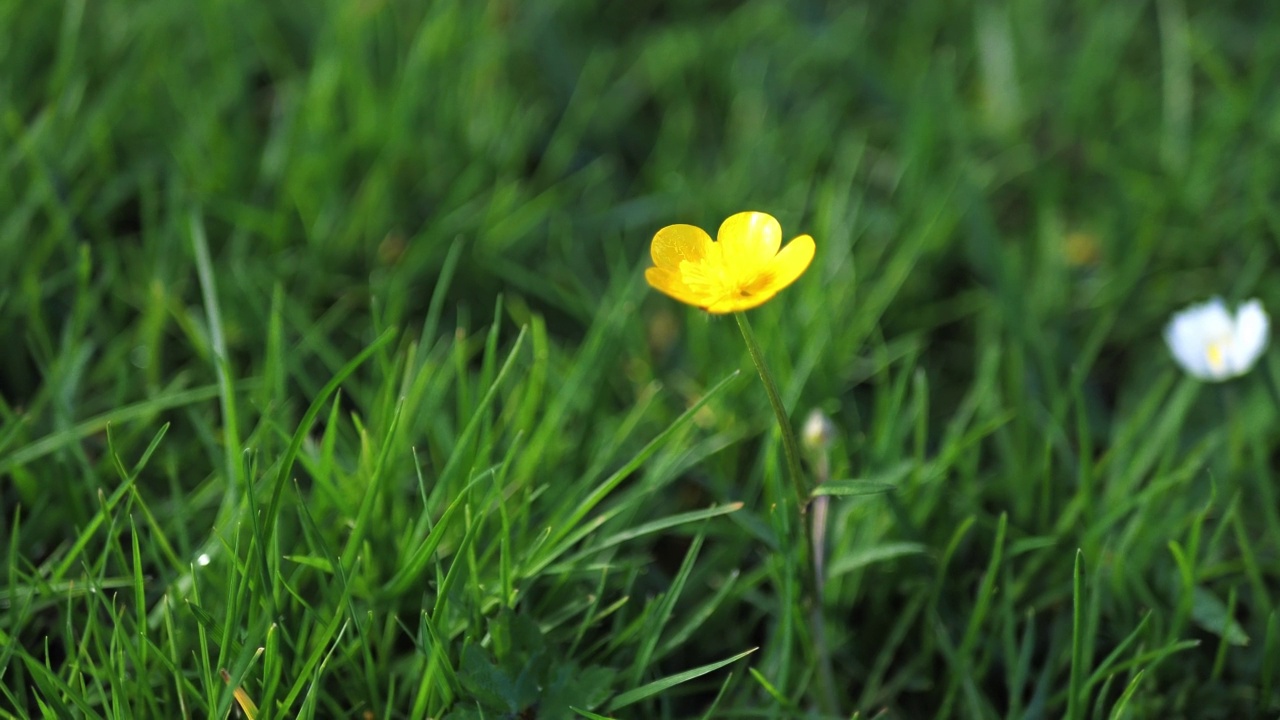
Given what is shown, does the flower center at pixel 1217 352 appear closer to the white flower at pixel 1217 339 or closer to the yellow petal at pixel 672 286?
the white flower at pixel 1217 339

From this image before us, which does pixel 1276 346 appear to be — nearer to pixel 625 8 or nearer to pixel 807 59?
pixel 807 59

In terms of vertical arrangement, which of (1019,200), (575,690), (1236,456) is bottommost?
(575,690)

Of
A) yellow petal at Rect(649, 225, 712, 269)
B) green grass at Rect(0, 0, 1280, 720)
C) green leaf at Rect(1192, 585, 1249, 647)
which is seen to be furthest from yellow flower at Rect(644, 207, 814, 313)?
green leaf at Rect(1192, 585, 1249, 647)

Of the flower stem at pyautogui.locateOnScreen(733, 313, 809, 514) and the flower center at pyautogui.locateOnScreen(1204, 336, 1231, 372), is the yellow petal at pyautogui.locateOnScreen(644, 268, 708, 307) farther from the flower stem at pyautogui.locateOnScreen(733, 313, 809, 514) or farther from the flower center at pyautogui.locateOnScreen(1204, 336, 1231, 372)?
the flower center at pyautogui.locateOnScreen(1204, 336, 1231, 372)

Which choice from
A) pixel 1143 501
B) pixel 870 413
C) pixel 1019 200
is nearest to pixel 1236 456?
pixel 1143 501

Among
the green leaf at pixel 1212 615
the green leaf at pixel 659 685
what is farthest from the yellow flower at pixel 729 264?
the green leaf at pixel 1212 615

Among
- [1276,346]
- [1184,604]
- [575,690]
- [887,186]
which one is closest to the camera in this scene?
[575,690]

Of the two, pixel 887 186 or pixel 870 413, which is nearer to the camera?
pixel 870 413
